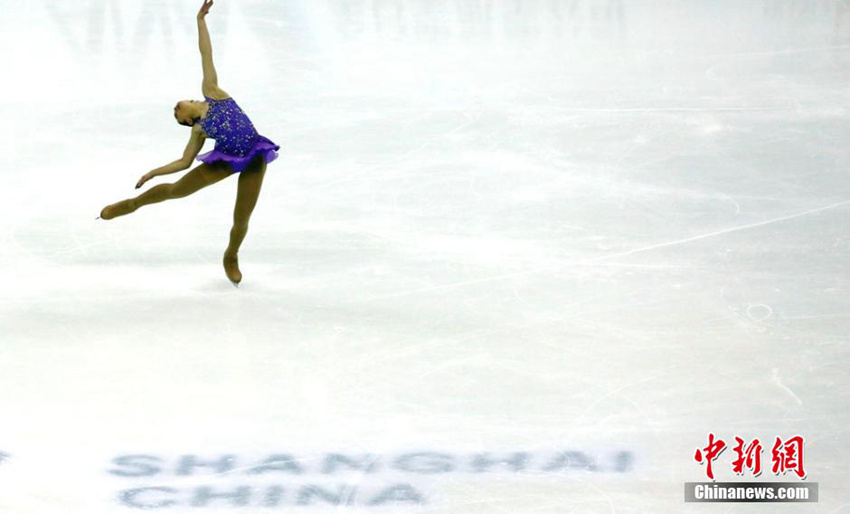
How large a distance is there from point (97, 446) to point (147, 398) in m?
0.48

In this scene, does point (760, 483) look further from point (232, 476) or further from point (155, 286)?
point (155, 286)

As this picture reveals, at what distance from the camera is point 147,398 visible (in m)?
6.22

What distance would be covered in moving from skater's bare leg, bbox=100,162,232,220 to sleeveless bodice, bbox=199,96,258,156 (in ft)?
0.46

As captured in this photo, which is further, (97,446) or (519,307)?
(519,307)

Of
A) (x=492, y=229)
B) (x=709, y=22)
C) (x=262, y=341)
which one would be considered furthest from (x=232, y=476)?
(x=709, y=22)

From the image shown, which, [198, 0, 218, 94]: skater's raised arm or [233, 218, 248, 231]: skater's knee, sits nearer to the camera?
[198, 0, 218, 94]: skater's raised arm

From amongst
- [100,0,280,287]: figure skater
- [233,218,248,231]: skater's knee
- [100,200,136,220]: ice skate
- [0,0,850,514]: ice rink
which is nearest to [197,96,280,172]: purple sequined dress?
[100,0,280,287]: figure skater

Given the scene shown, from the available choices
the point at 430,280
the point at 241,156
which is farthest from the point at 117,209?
the point at 430,280

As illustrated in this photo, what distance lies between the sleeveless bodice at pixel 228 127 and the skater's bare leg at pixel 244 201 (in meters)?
0.15

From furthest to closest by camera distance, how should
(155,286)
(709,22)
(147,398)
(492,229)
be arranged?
(709,22), (492,229), (155,286), (147,398)

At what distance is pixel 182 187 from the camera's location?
7.25m

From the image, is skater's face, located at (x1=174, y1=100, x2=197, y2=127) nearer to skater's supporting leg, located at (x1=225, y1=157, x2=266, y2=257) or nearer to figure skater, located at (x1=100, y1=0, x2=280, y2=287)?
figure skater, located at (x1=100, y1=0, x2=280, y2=287)

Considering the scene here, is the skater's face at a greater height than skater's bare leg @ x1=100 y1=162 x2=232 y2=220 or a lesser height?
greater

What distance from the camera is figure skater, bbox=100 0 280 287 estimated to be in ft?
23.0
